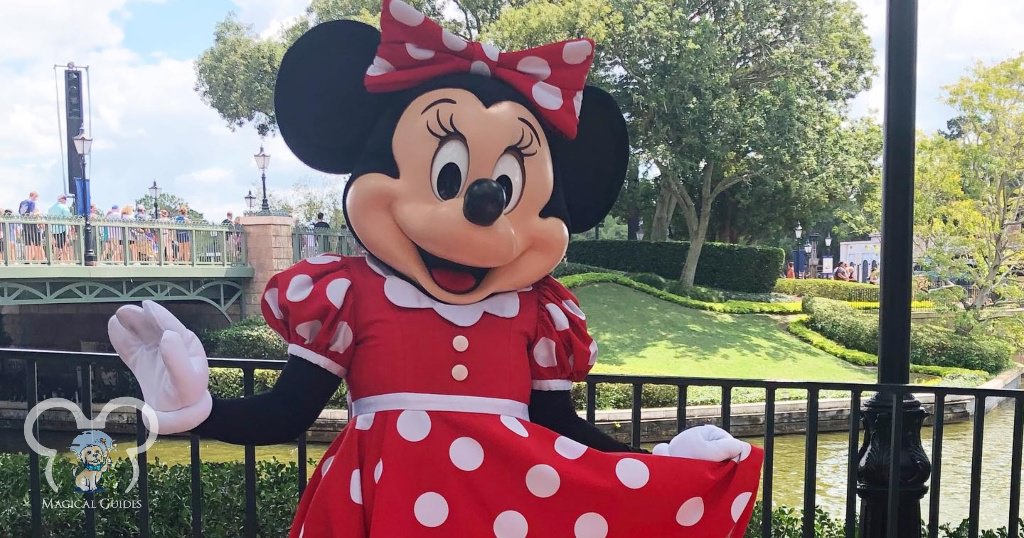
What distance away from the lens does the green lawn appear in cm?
1414

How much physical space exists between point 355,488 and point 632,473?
52cm

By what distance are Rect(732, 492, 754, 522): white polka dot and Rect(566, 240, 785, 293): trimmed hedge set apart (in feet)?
66.4

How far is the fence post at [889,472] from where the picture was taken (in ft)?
7.89

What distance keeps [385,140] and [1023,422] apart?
6.95 ft

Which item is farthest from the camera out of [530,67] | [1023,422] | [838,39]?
[838,39]

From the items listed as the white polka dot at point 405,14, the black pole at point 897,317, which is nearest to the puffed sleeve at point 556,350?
the white polka dot at point 405,14

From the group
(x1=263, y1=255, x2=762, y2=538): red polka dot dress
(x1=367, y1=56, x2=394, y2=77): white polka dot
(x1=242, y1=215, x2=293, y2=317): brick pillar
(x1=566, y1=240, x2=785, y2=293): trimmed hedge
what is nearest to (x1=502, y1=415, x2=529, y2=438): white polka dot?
(x1=263, y1=255, x2=762, y2=538): red polka dot dress

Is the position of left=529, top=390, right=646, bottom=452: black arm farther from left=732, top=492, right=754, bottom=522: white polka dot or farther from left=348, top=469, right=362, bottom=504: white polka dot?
left=348, top=469, right=362, bottom=504: white polka dot

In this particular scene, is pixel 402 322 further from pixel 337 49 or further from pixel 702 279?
pixel 702 279

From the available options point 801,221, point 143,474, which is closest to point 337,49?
point 143,474

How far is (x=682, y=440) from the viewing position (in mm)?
1504

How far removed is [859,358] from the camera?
48.7 ft

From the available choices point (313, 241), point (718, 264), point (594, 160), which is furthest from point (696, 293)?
point (594, 160)

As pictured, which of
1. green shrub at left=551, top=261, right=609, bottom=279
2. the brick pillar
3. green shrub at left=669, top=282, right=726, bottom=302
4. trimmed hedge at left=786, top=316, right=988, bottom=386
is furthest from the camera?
green shrub at left=551, top=261, right=609, bottom=279
